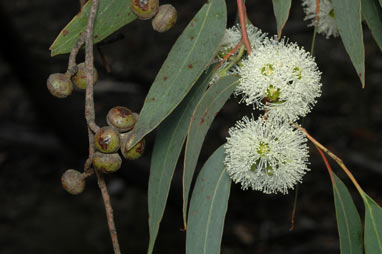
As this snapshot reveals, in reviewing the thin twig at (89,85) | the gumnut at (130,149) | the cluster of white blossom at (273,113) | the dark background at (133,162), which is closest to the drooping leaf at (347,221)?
the cluster of white blossom at (273,113)

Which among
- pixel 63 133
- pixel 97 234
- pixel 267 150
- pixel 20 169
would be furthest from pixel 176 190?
pixel 267 150

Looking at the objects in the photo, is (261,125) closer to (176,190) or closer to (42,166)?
(176,190)

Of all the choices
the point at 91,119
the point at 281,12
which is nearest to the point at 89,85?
the point at 91,119

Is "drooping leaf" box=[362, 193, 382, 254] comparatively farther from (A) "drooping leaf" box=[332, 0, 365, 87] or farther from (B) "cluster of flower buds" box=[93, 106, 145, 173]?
(B) "cluster of flower buds" box=[93, 106, 145, 173]

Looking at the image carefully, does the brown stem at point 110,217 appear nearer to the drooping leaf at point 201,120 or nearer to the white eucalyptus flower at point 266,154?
the drooping leaf at point 201,120

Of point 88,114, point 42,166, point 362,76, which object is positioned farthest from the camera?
point 42,166

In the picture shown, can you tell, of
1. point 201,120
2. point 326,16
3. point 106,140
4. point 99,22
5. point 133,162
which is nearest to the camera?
point 106,140

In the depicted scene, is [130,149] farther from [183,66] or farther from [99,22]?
[99,22]
